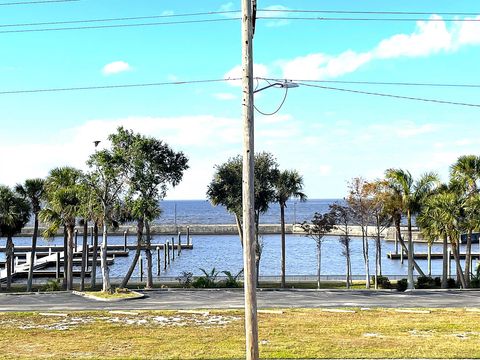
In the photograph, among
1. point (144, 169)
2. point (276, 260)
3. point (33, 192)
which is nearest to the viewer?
point (144, 169)

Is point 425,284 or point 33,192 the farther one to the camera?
point 33,192

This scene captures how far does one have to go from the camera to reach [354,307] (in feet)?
97.1

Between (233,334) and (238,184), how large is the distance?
2936 centimetres

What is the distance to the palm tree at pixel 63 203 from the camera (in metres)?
44.7

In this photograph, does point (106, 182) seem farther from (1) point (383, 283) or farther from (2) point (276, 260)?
→ (2) point (276, 260)

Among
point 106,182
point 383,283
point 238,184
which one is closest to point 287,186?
point 238,184

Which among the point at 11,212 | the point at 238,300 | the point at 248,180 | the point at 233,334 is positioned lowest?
the point at 238,300

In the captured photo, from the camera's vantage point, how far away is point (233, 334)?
22297 millimetres

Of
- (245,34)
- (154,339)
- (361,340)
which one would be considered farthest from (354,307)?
(245,34)

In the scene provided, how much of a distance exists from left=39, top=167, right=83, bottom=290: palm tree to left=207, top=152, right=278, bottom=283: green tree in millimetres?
12371

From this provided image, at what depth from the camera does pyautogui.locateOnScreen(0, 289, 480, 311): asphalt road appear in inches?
1223

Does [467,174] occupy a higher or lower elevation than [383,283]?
higher

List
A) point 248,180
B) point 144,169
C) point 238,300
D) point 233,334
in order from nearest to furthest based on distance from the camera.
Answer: point 248,180 < point 233,334 < point 238,300 < point 144,169

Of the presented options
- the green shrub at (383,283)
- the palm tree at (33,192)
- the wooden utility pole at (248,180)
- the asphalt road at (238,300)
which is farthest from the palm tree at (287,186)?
the wooden utility pole at (248,180)
